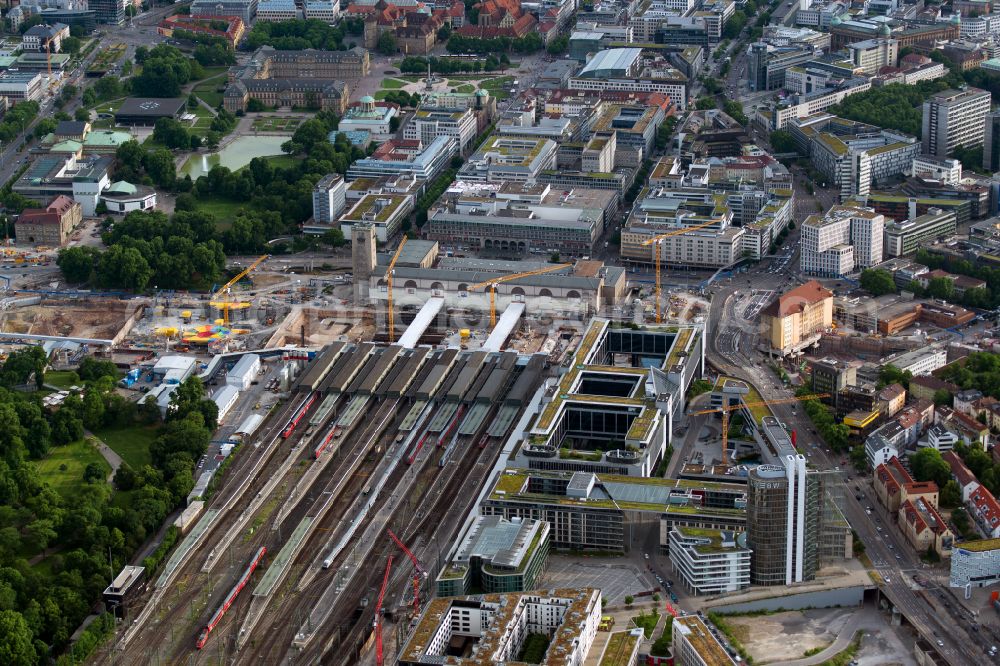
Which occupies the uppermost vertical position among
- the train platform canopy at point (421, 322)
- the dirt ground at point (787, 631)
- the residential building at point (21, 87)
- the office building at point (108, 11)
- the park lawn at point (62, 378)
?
the office building at point (108, 11)

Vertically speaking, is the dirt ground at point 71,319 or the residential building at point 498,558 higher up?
the dirt ground at point 71,319

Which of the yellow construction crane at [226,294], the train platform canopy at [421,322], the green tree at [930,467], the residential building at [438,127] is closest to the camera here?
the green tree at [930,467]

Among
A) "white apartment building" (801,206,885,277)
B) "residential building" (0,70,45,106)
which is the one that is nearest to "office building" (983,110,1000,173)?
"white apartment building" (801,206,885,277)

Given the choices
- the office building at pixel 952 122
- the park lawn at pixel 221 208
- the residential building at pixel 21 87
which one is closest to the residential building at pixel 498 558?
the park lawn at pixel 221 208

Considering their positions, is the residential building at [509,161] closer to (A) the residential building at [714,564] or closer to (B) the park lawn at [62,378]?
(B) the park lawn at [62,378]

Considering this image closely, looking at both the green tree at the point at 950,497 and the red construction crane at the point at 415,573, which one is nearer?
the red construction crane at the point at 415,573

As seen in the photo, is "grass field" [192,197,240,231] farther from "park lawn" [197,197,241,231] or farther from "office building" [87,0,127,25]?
"office building" [87,0,127,25]

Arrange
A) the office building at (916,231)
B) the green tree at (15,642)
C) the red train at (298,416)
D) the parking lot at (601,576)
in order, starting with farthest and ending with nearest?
the office building at (916,231) → the red train at (298,416) → the parking lot at (601,576) → the green tree at (15,642)
